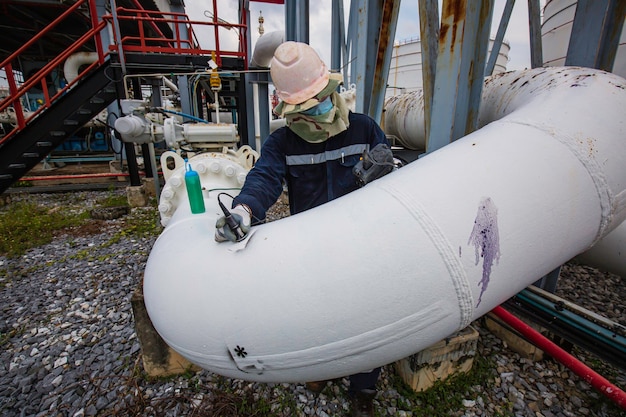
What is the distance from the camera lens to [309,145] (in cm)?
167

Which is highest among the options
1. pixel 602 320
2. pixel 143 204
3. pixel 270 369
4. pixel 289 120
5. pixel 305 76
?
pixel 305 76

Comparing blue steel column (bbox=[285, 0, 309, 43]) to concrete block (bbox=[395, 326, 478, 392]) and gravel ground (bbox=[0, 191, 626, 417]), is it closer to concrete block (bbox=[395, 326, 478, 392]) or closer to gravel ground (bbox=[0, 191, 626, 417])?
gravel ground (bbox=[0, 191, 626, 417])

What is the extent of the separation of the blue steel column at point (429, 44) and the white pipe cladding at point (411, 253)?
0.59 metres

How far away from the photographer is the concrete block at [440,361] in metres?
1.68

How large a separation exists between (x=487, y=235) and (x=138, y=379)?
2.12 m

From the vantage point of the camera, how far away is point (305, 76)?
1.33 m

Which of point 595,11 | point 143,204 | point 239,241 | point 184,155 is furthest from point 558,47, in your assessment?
point 143,204

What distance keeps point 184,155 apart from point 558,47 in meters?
6.25

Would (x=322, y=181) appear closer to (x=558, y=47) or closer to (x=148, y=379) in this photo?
(x=148, y=379)

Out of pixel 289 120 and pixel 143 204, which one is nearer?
pixel 289 120

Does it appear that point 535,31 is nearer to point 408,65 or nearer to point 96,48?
point 96,48

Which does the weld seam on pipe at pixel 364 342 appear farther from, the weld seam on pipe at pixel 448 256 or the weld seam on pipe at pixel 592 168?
the weld seam on pipe at pixel 592 168

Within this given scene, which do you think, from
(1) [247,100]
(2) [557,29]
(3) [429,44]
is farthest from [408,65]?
(3) [429,44]

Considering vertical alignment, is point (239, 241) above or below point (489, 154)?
below
